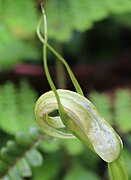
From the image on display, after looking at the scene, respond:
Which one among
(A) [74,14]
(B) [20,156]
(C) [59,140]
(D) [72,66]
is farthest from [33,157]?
(D) [72,66]

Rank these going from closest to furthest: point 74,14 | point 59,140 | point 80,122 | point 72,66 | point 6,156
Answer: point 80,122
point 6,156
point 59,140
point 74,14
point 72,66

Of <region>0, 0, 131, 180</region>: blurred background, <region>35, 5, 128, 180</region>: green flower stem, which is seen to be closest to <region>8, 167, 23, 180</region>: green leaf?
<region>0, 0, 131, 180</region>: blurred background

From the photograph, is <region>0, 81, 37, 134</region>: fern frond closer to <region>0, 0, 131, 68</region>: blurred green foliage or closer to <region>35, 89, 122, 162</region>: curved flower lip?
<region>0, 0, 131, 68</region>: blurred green foliage

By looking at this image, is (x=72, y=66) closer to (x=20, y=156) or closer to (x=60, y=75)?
(x=60, y=75)

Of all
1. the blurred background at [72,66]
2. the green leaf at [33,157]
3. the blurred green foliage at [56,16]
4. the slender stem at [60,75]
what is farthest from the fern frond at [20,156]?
the slender stem at [60,75]

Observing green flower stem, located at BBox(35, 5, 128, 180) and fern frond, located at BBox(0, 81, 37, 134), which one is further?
fern frond, located at BBox(0, 81, 37, 134)

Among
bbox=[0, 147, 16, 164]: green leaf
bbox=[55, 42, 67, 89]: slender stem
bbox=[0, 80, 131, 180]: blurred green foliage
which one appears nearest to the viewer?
bbox=[0, 147, 16, 164]: green leaf

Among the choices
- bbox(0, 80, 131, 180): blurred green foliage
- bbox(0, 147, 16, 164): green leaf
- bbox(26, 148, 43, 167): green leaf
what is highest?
bbox(0, 147, 16, 164): green leaf

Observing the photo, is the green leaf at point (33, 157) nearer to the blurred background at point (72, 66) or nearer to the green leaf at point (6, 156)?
the green leaf at point (6, 156)
